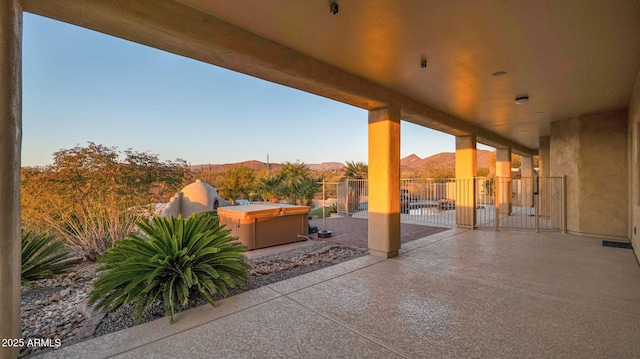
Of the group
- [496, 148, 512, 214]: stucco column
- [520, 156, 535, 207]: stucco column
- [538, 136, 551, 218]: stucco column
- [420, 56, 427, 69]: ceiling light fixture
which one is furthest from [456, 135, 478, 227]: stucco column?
[520, 156, 535, 207]: stucco column

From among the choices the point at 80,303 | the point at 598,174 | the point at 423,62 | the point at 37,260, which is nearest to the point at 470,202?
the point at 598,174

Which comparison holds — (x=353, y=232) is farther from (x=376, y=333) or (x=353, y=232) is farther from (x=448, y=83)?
(x=376, y=333)

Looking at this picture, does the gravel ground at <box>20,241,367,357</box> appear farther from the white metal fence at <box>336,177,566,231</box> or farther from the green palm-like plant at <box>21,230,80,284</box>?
the white metal fence at <box>336,177,566,231</box>

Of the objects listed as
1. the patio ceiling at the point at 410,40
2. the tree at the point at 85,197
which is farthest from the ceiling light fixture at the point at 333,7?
the tree at the point at 85,197

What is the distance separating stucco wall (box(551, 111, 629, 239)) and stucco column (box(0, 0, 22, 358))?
989 centimetres

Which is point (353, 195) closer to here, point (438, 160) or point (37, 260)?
point (37, 260)

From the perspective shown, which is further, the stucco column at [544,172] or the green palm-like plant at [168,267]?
the stucco column at [544,172]

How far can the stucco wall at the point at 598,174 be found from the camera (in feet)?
20.3

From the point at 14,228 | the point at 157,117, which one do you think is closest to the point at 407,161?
the point at 157,117

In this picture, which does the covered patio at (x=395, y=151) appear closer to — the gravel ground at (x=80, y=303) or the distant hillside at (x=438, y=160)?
the gravel ground at (x=80, y=303)

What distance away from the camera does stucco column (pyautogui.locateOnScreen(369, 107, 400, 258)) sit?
15.7 ft

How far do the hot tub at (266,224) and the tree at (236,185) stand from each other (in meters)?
9.45

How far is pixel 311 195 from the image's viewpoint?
500 inches

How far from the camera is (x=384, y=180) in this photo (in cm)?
486
